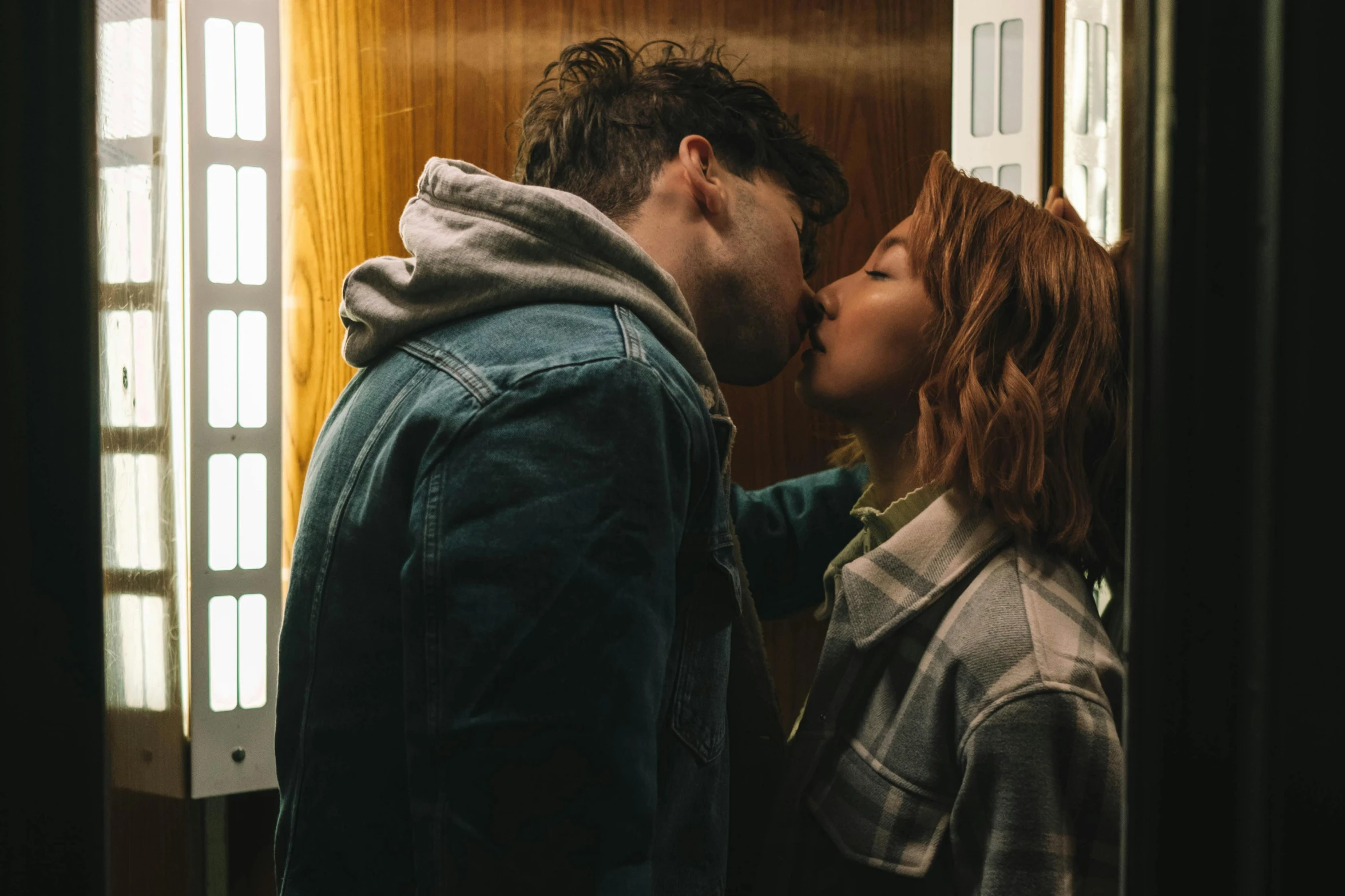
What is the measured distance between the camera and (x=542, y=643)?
0.71 metres

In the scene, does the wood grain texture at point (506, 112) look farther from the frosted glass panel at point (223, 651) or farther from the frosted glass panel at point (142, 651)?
the frosted glass panel at point (142, 651)

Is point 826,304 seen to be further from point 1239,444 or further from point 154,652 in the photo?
point 1239,444

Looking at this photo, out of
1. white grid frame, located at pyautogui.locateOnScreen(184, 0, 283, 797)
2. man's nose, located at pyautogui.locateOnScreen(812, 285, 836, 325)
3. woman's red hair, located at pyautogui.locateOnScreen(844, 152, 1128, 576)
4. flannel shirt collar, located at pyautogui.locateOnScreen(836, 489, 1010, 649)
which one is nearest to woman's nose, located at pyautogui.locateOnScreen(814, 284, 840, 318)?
man's nose, located at pyautogui.locateOnScreen(812, 285, 836, 325)

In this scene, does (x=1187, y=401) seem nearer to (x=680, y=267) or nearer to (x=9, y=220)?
(x=9, y=220)

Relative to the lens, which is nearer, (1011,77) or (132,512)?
(132,512)

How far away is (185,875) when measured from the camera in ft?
4.65

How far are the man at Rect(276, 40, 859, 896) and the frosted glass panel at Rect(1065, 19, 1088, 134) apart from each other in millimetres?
630

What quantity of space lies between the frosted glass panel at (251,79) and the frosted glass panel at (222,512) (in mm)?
431

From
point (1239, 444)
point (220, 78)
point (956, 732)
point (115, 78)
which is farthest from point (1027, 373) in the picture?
point (220, 78)

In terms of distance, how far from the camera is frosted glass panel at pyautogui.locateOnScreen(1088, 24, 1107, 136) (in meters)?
1.52

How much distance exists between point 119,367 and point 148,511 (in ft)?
1.19

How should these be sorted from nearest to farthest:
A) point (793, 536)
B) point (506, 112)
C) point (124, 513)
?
point (124, 513) < point (793, 536) < point (506, 112)

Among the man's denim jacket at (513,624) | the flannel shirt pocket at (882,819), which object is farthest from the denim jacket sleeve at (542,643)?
the flannel shirt pocket at (882,819)

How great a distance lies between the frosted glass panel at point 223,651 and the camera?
1354mm
